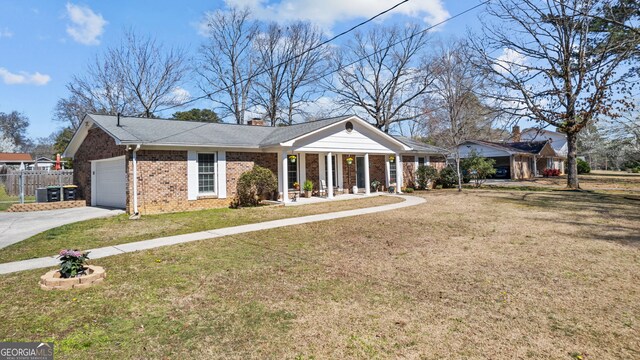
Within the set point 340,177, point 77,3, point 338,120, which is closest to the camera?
point 77,3

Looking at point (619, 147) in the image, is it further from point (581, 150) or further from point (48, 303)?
point (48, 303)

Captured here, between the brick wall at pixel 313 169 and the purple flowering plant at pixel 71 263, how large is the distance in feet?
45.3

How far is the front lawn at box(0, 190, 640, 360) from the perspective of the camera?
3.43 metres

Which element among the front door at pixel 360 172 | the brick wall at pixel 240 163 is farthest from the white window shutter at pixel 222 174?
the front door at pixel 360 172

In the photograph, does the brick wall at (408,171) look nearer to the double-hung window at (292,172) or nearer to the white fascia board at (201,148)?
the double-hung window at (292,172)

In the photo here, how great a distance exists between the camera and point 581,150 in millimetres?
47500

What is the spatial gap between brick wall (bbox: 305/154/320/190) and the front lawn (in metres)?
10.6

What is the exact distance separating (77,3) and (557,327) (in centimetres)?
1751

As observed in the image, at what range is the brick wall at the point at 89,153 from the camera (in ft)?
47.8

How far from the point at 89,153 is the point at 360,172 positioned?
14.2 metres

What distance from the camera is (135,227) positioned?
1057 cm

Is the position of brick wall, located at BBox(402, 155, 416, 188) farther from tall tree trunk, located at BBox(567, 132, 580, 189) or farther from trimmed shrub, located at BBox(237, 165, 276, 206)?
trimmed shrub, located at BBox(237, 165, 276, 206)

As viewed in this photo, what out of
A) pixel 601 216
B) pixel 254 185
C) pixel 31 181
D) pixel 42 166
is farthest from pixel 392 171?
pixel 42 166

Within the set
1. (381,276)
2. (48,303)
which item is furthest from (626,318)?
(48,303)
